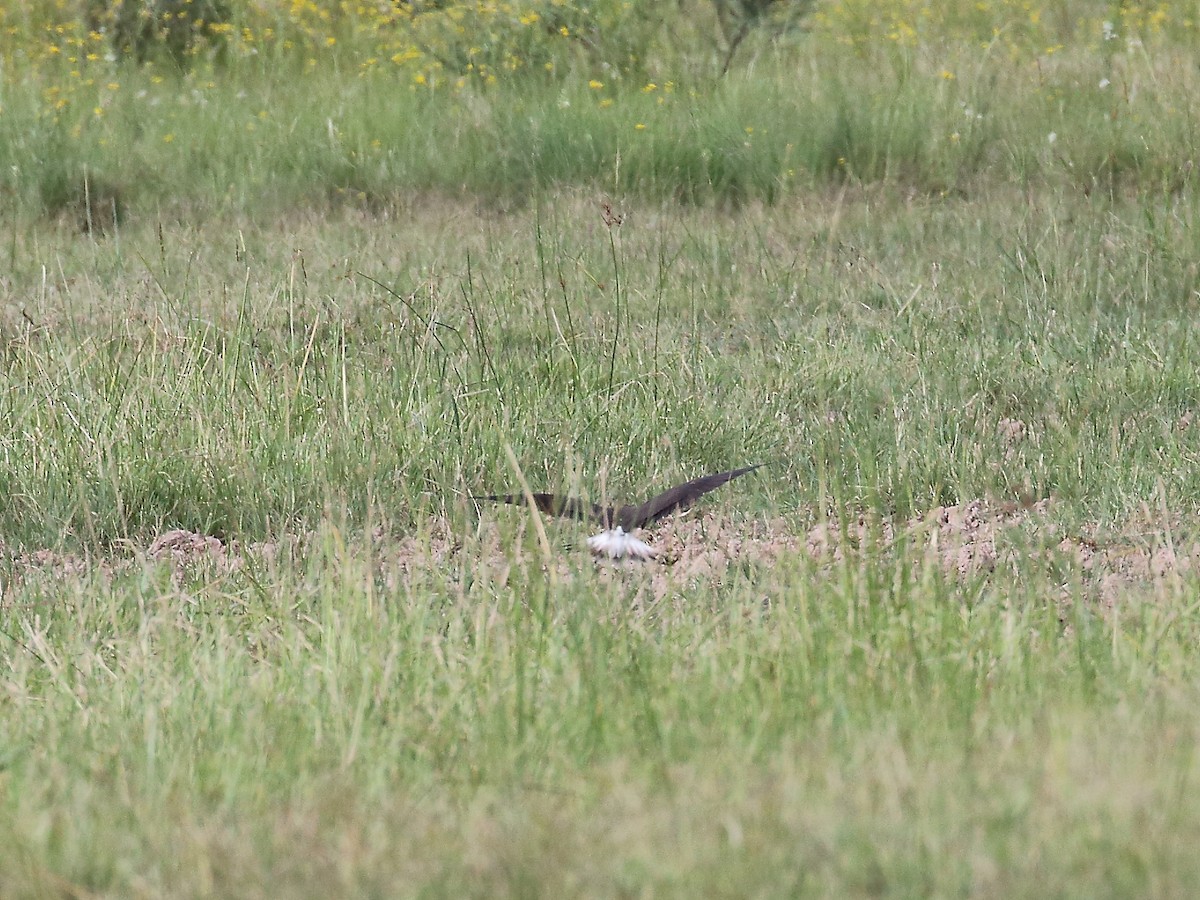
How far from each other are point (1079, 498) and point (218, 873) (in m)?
2.25

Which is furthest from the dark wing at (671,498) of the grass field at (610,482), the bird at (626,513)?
the grass field at (610,482)

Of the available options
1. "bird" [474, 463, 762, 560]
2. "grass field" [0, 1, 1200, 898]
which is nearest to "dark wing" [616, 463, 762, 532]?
"bird" [474, 463, 762, 560]

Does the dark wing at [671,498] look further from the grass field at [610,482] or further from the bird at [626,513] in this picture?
the grass field at [610,482]

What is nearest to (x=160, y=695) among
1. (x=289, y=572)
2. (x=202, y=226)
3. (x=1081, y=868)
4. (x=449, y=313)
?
(x=289, y=572)

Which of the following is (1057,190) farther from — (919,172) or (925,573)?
(925,573)

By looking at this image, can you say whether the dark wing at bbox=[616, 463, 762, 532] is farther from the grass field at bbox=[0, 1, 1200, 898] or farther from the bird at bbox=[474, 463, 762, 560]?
the grass field at bbox=[0, 1, 1200, 898]

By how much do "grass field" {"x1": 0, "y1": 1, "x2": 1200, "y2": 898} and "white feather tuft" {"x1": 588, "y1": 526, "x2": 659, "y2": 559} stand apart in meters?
0.05

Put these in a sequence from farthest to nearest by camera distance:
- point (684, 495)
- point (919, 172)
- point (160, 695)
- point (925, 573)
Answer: point (919, 172) < point (684, 495) < point (925, 573) < point (160, 695)

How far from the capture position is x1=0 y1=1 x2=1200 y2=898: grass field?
165cm

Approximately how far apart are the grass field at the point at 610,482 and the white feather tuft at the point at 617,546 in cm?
5

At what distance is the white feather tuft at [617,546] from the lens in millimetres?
2945

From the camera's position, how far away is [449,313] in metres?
4.98

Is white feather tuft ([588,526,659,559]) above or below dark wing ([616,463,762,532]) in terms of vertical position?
below

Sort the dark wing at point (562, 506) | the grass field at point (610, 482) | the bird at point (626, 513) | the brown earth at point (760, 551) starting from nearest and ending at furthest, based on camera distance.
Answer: the grass field at point (610, 482), the brown earth at point (760, 551), the dark wing at point (562, 506), the bird at point (626, 513)
